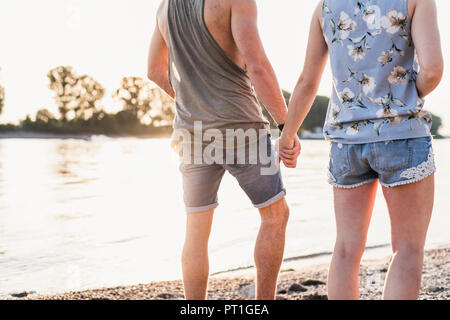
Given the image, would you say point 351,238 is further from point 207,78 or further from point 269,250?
point 207,78

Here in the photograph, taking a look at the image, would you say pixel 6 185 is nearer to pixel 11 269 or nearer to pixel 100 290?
pixel 11 269

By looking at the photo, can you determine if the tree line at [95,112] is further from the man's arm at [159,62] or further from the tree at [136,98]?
the man's arm at [159,62]

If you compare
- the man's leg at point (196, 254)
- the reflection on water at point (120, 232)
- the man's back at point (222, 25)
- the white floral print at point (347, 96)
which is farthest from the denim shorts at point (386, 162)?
the reflection on water at point (120, 232)

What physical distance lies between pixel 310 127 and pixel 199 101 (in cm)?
8232

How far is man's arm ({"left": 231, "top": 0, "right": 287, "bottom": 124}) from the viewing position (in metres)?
2.58

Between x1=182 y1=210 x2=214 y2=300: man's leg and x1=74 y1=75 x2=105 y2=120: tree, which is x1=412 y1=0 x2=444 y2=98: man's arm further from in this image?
x1=74 y1=75 x2=105 y2=120: tree

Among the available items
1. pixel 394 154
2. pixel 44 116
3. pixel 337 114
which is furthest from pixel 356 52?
pixel 44 116

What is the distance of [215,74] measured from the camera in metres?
2.75

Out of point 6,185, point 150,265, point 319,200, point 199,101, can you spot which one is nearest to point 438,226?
point 319,200

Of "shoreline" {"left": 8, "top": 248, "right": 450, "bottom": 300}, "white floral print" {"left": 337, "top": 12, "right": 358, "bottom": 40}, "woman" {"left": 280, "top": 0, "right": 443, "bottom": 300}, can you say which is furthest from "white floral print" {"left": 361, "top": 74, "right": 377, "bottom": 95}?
"shoreline" {"left": 8, "top": 248, "right": 450, "bottom": 300}

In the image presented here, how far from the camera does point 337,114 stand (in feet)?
7.47

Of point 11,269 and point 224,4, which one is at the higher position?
point 224,4
